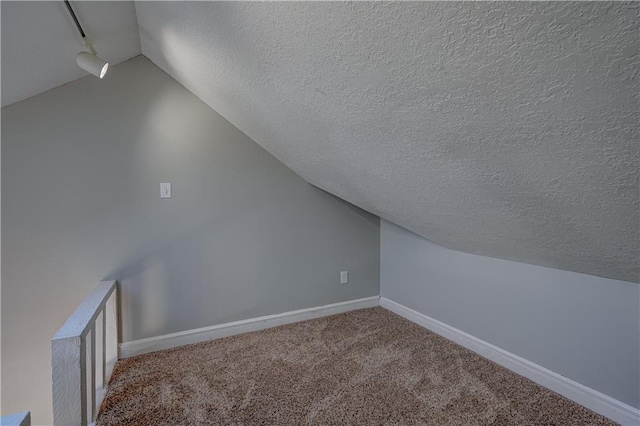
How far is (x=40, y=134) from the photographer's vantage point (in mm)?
1909

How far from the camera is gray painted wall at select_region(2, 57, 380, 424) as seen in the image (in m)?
1.91

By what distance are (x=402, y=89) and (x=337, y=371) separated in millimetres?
1561

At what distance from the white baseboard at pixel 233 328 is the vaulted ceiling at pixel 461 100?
4.03 ft

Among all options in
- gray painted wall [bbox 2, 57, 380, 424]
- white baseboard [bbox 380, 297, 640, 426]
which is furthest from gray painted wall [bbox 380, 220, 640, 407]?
gray painted wall [bbox 2, 57, 380, 424]

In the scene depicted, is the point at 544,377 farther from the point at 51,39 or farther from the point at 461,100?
the point at 51,39

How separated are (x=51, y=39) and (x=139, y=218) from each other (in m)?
1.02

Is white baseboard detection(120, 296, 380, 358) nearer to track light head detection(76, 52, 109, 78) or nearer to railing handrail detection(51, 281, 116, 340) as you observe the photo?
railing handrail detection(51, 281, 116, 340)

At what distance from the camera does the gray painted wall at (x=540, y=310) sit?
59.1 inches

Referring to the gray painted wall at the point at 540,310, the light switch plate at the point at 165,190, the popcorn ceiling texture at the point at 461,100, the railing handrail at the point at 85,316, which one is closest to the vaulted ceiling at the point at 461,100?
the popcorn ceiling texture at the point at 461,100

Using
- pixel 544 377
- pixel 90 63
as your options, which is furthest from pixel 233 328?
pixel 544 377

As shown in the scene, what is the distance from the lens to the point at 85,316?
4.61 feet

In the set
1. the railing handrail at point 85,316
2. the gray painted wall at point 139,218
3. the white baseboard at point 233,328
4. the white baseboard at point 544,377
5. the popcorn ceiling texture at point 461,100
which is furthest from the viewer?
the white baseboard at point 233,328

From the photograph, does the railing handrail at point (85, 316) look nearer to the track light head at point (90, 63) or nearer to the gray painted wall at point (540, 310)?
the track light head at point (90, 63)

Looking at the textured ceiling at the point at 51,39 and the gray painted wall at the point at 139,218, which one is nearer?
the textured ceiling at the point at 51,39
